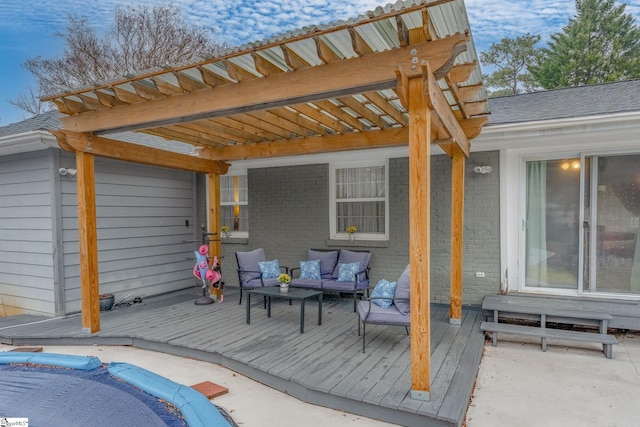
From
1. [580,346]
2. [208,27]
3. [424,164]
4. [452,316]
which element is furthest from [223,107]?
[208,27]

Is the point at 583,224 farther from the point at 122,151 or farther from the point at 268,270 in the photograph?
the point at 122,151

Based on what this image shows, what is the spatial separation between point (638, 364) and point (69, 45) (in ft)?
61.3

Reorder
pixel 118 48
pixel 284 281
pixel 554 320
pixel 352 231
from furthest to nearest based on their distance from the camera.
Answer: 1. pixel 118 48
2. pixel 352 231
3. pixel 284 281
4. pixel 554 320

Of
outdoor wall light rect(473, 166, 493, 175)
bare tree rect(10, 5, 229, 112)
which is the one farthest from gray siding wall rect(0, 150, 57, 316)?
bare tree rect(10, 5, 229, 112)

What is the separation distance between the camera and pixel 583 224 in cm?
534

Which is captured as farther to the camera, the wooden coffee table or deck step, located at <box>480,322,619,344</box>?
the wooden coffee table

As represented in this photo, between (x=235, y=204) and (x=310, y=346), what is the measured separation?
14.4ft

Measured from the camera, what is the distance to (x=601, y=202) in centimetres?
526

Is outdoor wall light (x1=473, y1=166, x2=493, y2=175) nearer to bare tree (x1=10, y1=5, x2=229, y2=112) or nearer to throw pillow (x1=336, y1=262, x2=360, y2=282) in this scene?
throw pillow (x1=336, y1=262, x2=360, y2=282)

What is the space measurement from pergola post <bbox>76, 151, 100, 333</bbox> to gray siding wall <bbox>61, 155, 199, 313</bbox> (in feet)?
4.61

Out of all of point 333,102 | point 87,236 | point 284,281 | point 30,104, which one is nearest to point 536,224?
point 333,102

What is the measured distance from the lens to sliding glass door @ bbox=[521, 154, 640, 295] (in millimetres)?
5164

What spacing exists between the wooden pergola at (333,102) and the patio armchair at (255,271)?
1.96m

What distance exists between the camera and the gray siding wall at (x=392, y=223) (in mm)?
5703
